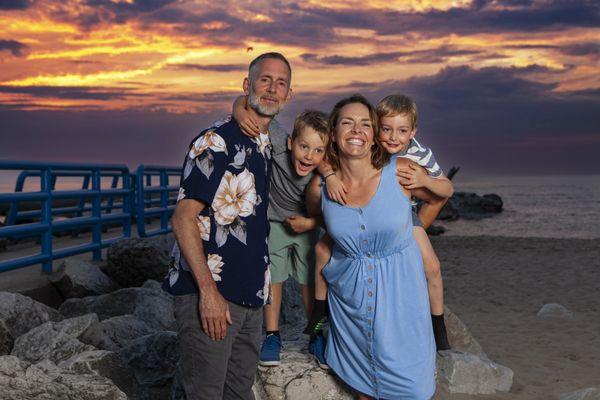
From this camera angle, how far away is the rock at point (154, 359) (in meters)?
5.20

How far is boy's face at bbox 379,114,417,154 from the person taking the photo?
3715mm

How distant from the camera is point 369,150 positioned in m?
3.50

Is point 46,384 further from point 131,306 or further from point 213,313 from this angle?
point 131,306

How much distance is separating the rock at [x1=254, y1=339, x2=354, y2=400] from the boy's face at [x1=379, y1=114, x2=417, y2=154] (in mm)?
1372

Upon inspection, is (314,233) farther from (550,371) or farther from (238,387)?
(550,371)

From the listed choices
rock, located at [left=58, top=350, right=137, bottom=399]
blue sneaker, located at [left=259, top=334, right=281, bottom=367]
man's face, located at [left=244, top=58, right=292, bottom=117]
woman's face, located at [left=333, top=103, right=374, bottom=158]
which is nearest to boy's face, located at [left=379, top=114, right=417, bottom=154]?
woman's face, located at [left=333, top=103, right=374, bottom=158]

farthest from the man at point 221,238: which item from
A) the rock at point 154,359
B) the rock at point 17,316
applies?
the rock at point 17,316

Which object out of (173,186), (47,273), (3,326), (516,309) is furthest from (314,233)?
(173,186)

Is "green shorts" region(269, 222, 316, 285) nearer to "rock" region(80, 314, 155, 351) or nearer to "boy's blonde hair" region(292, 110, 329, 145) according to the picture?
"boy's blonde hair" region(292, 110, 329, 145)

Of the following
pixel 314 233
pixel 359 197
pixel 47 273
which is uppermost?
pixel 359 197

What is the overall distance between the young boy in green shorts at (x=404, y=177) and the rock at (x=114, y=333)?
2.61 metres

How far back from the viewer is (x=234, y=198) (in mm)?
3209

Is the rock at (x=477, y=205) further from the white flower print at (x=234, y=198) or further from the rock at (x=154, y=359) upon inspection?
the white flower print at (x=234, y=198)

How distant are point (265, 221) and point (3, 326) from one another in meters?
3.98
